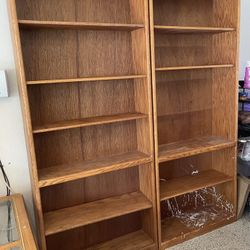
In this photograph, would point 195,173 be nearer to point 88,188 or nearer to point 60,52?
point 88,188

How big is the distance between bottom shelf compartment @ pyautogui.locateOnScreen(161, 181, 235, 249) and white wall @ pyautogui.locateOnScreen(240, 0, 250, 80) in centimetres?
114

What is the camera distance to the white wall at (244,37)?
2.55 m

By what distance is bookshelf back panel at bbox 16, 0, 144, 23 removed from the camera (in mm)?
1572

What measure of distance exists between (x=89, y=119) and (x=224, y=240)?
1339 millimetres

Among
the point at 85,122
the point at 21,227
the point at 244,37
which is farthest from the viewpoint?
the point at 244,37

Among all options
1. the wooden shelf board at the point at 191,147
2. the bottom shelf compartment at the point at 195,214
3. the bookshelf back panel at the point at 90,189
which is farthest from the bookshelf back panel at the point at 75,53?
the bottom shelf compartment at the point at 195,214

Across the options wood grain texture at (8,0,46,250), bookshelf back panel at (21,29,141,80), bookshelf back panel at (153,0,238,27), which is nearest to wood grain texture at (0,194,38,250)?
wood grain texture at (8,0,46,250)

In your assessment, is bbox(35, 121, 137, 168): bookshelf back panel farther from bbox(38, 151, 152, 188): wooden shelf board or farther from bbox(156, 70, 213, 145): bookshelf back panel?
bbox(156, 70, 213, 145): bookshelf back panel

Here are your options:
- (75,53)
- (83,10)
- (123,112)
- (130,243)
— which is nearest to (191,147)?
(123,112)

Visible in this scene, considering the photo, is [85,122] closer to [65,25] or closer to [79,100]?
[79,100]

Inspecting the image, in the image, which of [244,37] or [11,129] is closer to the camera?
[11,129]

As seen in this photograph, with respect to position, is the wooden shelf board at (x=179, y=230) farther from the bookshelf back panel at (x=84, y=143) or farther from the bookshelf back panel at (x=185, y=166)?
the bookshelf back panel at (x=84, y=143)

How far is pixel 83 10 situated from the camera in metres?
1.71

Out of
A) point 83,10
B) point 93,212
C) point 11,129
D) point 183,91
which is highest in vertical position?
point 83,10
